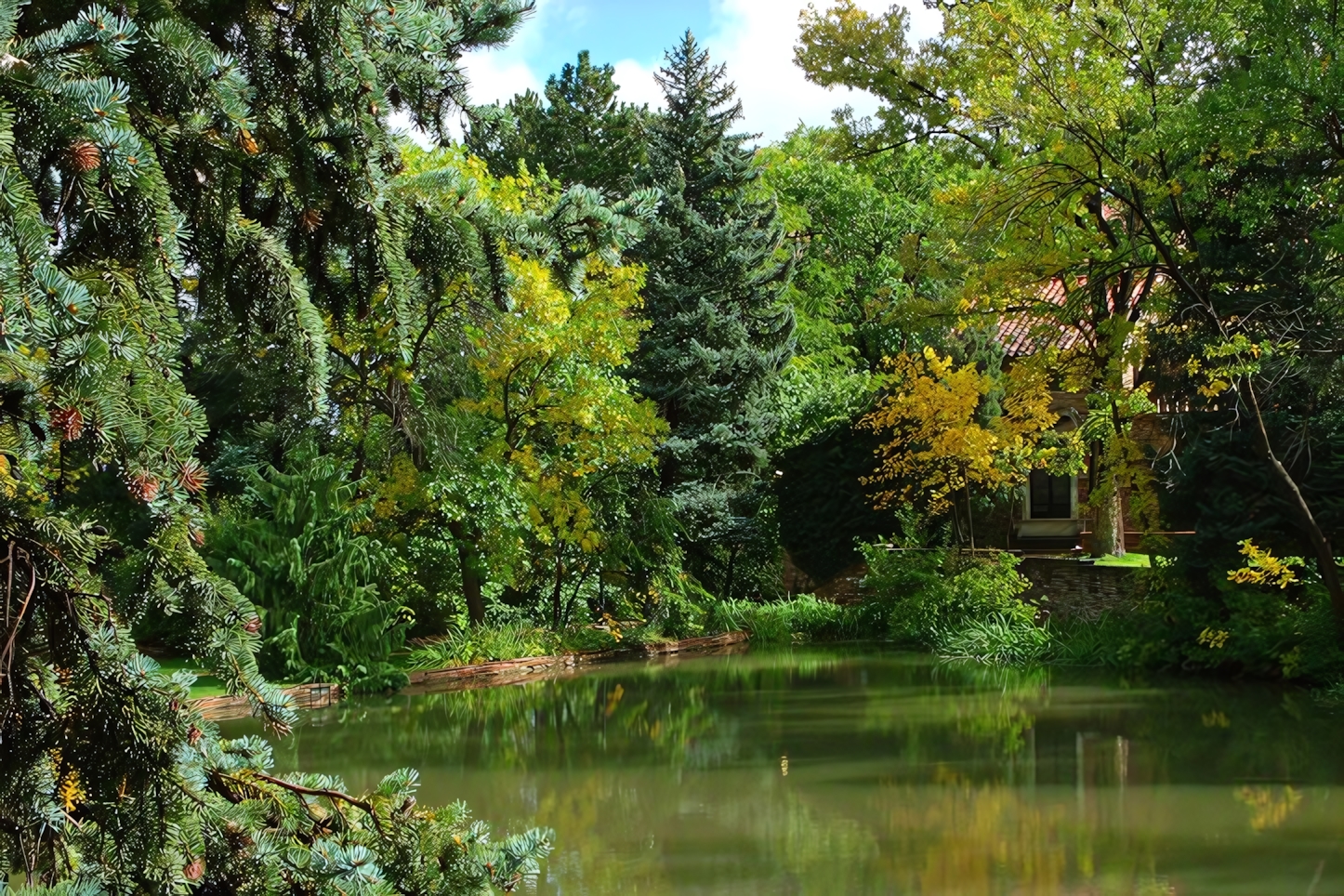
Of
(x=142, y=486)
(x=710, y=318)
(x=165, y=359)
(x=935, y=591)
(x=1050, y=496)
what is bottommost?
(x=935, y=591)

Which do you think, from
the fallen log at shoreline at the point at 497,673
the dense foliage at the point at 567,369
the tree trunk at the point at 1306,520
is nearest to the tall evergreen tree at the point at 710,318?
the dense foliage at the point at 567,369

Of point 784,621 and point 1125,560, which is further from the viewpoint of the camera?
point 784,621

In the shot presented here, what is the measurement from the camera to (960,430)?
58.7ft

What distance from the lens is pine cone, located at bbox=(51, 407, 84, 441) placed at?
2.56 m

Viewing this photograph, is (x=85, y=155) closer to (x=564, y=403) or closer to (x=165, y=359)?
(x=165, y=359)

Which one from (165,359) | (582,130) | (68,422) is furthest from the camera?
(582,130)

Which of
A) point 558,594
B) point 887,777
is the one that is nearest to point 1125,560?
point 558,594

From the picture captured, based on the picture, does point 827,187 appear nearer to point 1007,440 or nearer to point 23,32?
point 1007,440

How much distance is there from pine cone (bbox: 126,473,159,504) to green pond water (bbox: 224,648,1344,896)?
4.20 meters

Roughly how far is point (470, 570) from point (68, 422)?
1398cm

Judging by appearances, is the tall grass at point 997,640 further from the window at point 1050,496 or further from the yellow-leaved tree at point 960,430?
the window at point 1050,496

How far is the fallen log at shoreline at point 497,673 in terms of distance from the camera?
12.3 meters

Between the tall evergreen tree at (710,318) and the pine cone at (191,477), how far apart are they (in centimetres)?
1889

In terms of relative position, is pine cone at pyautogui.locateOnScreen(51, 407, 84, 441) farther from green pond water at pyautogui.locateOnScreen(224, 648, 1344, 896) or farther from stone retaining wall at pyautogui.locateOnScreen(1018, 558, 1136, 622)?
stone retaining wall at pyautogui.locateOnScreen(1018, 558, 1136, 622)
